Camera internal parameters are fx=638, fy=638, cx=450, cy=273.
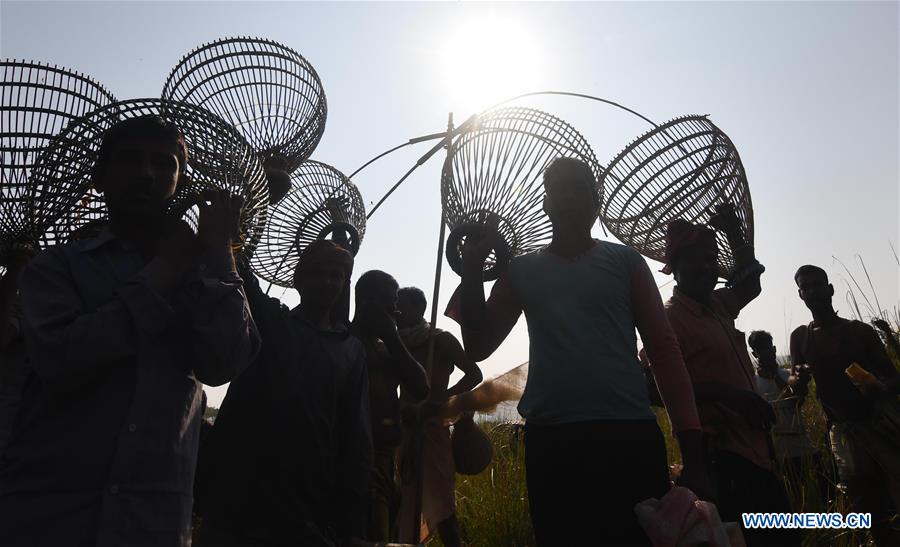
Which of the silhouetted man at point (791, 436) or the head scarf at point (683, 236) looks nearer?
the head scarf at point (683, 236)

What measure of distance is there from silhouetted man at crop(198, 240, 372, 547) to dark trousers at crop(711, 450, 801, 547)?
5.05 ft

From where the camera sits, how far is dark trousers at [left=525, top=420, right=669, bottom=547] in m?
1.97

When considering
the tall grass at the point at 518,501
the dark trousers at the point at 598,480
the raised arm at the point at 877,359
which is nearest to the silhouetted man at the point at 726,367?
the dark trousers at the point at 598,480

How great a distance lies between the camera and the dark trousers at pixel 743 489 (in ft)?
8.93

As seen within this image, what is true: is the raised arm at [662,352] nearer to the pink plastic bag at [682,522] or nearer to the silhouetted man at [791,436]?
the pink plastic bag at [682,522]

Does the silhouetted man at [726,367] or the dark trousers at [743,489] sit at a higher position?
the silhouetted man at [726,367]

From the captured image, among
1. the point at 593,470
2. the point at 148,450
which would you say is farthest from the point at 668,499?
the point at 148,450

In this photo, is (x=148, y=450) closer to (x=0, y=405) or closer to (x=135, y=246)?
(x=135, y=246)

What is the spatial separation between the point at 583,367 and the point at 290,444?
1.05 m

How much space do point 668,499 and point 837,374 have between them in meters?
3.60

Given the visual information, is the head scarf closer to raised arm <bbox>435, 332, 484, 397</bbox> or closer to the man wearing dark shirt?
raised arm <bbox>435, 332, 484, 397</bbox>

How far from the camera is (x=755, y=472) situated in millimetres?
2771

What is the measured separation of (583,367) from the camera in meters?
2.11

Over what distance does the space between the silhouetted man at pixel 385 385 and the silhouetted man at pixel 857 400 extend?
10.8ft
